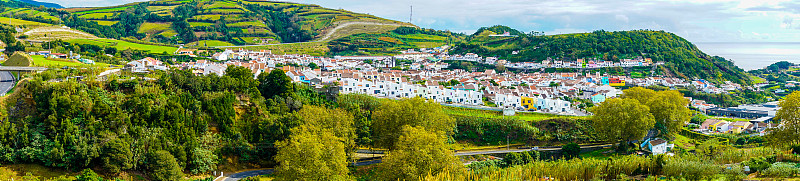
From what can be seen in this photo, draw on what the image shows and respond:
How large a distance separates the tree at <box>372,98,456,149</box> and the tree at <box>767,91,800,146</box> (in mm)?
15239

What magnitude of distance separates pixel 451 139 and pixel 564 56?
55.7 m

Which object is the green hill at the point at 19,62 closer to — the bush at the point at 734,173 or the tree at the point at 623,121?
the tree at the point at 623,121

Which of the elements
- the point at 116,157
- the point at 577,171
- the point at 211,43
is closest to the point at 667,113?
the point at 577,171

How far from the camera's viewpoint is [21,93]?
896 inches

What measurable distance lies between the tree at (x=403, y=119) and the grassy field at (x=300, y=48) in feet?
176

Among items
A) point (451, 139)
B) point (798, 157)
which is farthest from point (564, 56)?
point (798, 157)

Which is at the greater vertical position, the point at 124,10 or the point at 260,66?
the point at 124,10

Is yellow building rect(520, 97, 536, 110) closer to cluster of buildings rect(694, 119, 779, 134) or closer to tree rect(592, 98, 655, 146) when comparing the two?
tree rect(592, 98, 655, 146)

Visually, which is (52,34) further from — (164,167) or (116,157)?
(164,167)

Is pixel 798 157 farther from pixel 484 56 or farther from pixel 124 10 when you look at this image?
pixel 124 10

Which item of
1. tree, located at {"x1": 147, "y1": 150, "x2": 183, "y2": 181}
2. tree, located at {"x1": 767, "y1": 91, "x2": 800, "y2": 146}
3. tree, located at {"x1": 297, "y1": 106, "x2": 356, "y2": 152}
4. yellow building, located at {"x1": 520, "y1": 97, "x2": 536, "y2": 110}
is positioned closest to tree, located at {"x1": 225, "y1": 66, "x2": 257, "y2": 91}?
tree, located at {"x1": 297, "y1": 106, "x2": 356, "y2": 152}

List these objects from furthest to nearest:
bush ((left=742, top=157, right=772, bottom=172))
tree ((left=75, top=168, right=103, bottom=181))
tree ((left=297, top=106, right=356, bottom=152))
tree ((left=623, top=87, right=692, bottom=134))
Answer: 1. tree ((left=623, top=87, right=692, bottom=134))
2. tree ((left=297, top=106, right=356, bottom=152))
3. tree ((left=75, top=168, right=103, bottom=181))
4. bush ((left=742, top=157, right=772, bottom=172))

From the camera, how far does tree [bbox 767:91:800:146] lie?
23.9 m

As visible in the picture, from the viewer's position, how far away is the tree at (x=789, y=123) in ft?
78.3
